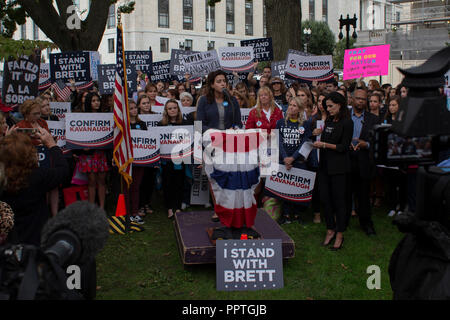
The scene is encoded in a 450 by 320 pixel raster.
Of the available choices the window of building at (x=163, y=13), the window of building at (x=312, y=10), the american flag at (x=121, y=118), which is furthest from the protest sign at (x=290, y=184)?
the window of building at (x=312, y=10)

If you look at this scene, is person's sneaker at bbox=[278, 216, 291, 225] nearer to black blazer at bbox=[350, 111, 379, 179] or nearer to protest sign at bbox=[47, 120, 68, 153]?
black blazer at bbox=[350, 111, 379, 179]

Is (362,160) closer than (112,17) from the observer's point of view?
Yes

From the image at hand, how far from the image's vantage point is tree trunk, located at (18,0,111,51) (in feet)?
47.7

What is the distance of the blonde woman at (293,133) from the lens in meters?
7.71

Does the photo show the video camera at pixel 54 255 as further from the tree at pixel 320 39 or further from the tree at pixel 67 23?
the tree at pixel 320 39

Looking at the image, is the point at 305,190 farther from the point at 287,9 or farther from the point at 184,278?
the point at 287,9

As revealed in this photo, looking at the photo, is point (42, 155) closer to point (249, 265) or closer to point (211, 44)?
point (249, 265)

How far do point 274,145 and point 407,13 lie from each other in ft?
150

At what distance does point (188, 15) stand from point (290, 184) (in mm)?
58361

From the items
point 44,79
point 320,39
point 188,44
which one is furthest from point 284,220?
point 188,44

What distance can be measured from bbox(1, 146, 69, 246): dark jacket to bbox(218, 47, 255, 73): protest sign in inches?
346

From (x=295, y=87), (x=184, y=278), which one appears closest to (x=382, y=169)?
(x=295, y=87)

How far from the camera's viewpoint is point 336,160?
6746 mm

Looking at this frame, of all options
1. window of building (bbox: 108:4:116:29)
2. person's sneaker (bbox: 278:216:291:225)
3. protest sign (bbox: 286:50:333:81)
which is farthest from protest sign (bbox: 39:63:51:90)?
window of building (bbox: 108:4:116:29)
